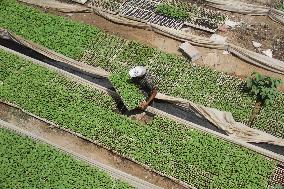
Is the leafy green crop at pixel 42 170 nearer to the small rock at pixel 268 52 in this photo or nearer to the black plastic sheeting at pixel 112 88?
the black plastic sheeting at pixel 112 88

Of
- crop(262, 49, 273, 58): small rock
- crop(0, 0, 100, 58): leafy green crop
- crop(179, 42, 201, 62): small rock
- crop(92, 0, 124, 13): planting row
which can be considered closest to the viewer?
crop(179, 42, 201, 62): small rock

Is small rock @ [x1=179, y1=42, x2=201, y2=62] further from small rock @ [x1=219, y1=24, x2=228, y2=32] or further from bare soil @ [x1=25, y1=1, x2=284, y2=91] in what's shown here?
small rock @ [x1=219, y1=24, x2=228, y2=32]

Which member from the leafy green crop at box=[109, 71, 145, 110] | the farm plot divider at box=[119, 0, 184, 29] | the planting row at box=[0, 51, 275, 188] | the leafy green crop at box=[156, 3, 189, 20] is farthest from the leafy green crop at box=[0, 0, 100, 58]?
the leafy green crop at box=[156, 3, 189, 20]

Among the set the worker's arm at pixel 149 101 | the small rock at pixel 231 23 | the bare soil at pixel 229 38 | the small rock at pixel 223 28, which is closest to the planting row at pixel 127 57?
the bare soil at pixel 229 38

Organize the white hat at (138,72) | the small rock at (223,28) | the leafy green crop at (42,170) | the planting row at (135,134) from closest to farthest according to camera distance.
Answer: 1. the leafy green crop at (42,170)
2. the planting row at (135,134)
3. the white hat at (138,72)
4. the small rock at (223,28)

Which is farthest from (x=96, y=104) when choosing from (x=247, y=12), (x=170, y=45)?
(x=247, y=12)

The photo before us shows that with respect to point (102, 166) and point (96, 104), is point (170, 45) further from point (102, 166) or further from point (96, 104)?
point (102, 166)
